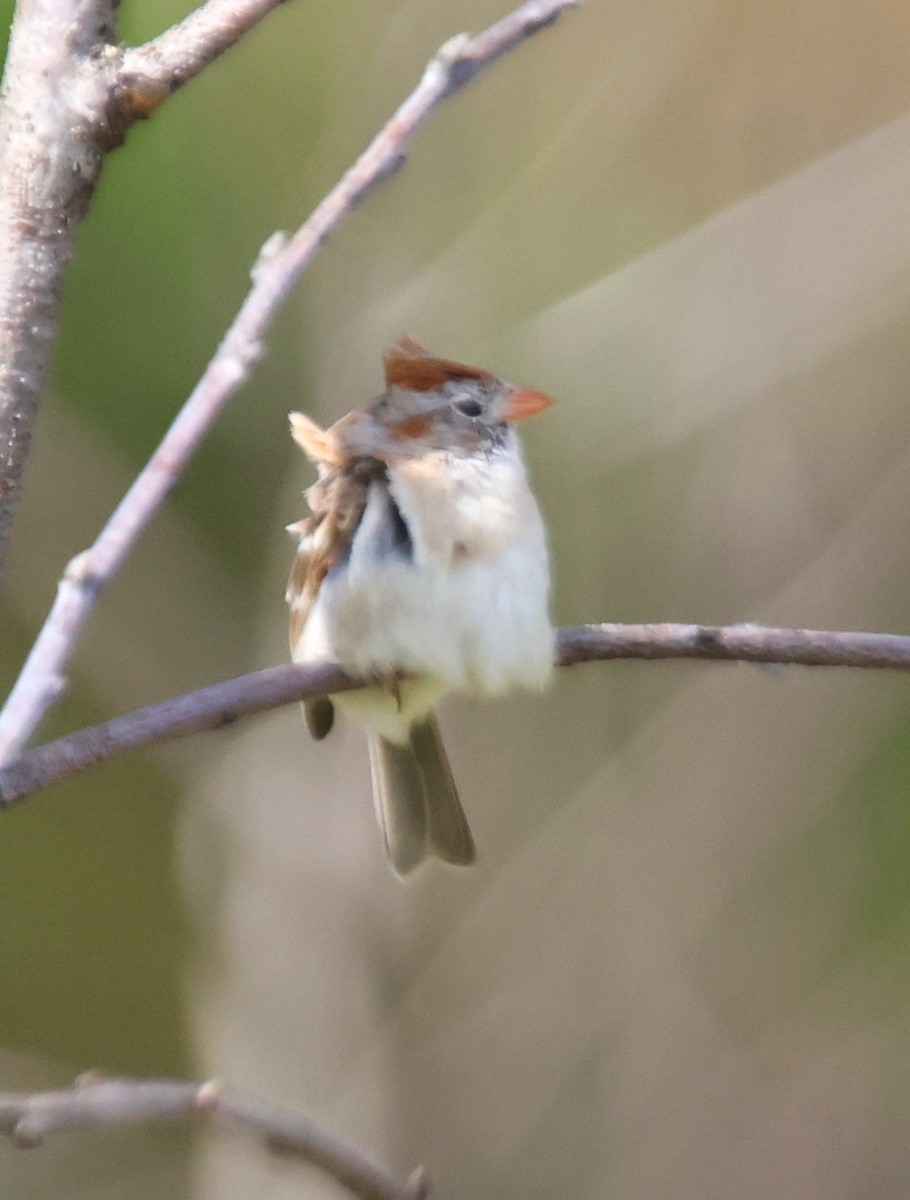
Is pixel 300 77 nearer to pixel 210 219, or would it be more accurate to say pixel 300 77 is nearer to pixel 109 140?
pixel 210 219

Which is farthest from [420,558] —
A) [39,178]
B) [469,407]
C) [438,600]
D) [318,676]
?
[39,178]

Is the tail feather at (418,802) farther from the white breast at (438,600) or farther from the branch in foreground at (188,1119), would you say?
the branch in foreground at (188,1119)

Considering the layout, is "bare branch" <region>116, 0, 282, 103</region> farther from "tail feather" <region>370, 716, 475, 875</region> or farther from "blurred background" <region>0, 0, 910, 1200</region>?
"blurred background" <region>0, 0, 910, 1200</region>

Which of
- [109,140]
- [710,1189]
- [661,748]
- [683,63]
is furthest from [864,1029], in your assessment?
[109,140]

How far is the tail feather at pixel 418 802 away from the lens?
258 cm

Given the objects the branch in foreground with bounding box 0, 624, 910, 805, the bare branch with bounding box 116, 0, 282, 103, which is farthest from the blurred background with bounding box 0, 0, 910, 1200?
the bare branch with bounding box 116, 0, 282, 103

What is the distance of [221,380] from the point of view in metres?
1.35

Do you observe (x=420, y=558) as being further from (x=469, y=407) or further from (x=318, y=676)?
(x=318, y=676)

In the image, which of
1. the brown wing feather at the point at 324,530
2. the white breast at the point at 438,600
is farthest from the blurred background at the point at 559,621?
the white breast at the point at 438,600

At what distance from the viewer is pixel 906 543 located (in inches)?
172

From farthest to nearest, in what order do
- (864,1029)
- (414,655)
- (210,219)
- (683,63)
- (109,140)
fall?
(864,1029)
(683,63)
(210,219)
(414,655)
(109,140)

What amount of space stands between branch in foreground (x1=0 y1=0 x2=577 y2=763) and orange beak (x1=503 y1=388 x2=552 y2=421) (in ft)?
3.64

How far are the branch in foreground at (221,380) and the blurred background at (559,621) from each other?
8.16 feet

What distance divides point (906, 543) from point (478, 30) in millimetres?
1666
